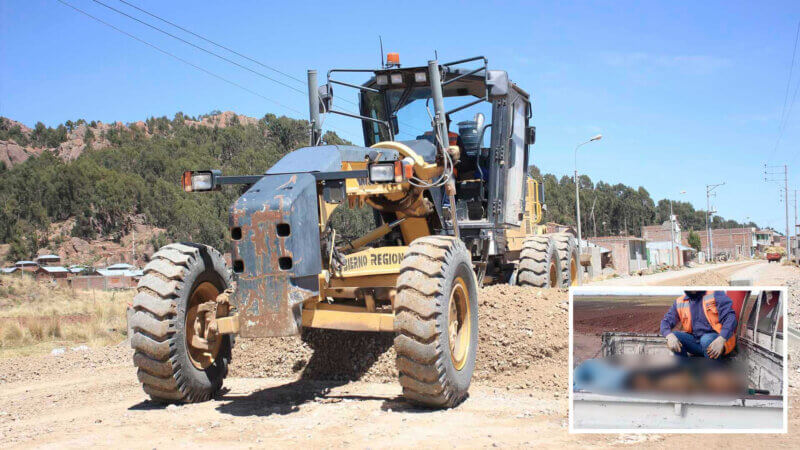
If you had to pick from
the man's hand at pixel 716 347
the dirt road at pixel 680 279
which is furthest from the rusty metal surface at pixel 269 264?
the dirt road at pixel 680 279

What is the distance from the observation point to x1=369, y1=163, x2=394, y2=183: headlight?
6.72 meters

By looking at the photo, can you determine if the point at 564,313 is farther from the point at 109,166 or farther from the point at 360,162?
the point at 109,166

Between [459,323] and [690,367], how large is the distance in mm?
4134

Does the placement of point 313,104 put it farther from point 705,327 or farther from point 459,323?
point 705,327

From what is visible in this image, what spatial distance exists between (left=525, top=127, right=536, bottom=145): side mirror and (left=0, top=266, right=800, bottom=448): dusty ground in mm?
3117

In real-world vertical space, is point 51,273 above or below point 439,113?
below

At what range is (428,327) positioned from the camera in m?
6.23

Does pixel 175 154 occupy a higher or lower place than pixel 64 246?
higher

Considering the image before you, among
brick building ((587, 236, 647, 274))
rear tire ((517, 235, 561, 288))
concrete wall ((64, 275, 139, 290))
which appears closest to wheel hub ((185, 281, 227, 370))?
rear tire ((517, 235, 561, 288))

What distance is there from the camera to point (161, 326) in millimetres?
6637

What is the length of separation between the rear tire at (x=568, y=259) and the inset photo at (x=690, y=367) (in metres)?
9.19

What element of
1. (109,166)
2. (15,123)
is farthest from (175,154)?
(15,123)

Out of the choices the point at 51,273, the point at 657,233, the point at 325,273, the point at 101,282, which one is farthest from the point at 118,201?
the point at 657,233

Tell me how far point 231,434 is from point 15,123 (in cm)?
11518
